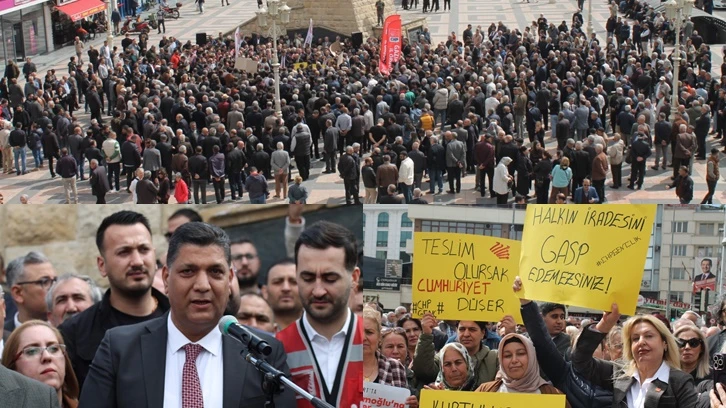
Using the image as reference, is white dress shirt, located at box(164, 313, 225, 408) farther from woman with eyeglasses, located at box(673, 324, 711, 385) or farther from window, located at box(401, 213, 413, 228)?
woman with eyeglasses, located at box(673, 324, 711, 385)

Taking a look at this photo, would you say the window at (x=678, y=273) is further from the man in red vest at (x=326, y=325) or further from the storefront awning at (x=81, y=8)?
the storefront awning at (x=81, y=8)

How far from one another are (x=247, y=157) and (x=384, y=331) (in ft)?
45.8

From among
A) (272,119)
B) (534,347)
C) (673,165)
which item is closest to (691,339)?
(534,347)

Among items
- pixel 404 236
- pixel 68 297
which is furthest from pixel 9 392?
pixel 404 236

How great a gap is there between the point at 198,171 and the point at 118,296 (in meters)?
14.2

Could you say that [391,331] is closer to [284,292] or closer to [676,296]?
[676,296]

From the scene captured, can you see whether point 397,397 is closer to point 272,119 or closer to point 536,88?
point 272,119

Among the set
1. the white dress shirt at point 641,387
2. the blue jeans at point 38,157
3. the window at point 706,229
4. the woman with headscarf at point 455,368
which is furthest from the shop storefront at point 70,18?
the white dress shirt at point 641,387

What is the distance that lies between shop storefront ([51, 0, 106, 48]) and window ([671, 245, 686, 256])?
35676mm

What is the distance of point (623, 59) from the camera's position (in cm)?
3159

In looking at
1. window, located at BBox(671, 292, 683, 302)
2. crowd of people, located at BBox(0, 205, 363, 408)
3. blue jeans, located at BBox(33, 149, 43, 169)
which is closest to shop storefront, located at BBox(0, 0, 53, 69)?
blue jeans, located at BBox(33, 149, 43, 169)

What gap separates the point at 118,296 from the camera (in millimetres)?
6238

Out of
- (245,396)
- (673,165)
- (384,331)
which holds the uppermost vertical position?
(245,396)

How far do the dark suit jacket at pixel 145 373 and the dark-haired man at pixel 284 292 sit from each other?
29.5 inches
